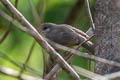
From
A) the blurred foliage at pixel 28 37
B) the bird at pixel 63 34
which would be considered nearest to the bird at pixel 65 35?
the bird at pixel 63 34

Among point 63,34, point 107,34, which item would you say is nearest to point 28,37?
point 63,34

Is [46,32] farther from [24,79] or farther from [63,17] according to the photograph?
[24,79]

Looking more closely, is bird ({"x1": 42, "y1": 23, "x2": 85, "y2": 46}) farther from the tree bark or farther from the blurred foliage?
the tree bark

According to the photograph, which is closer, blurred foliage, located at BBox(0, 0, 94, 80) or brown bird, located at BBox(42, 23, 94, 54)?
brown bird, located at BBox(42, 23, 94, 54)

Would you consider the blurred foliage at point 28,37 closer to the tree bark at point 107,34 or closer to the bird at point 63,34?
the bird at point 63,34

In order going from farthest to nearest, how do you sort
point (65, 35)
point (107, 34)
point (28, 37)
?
point (28, 37)
point (65, 35)
point (107, 34)

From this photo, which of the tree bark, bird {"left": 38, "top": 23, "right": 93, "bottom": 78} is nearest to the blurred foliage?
bird {"left": 38, "top": 23, "right": 93, "bottom": 78}

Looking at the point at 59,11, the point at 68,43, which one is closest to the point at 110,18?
the point at 68,43

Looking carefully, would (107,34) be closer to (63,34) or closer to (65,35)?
(65,35)
